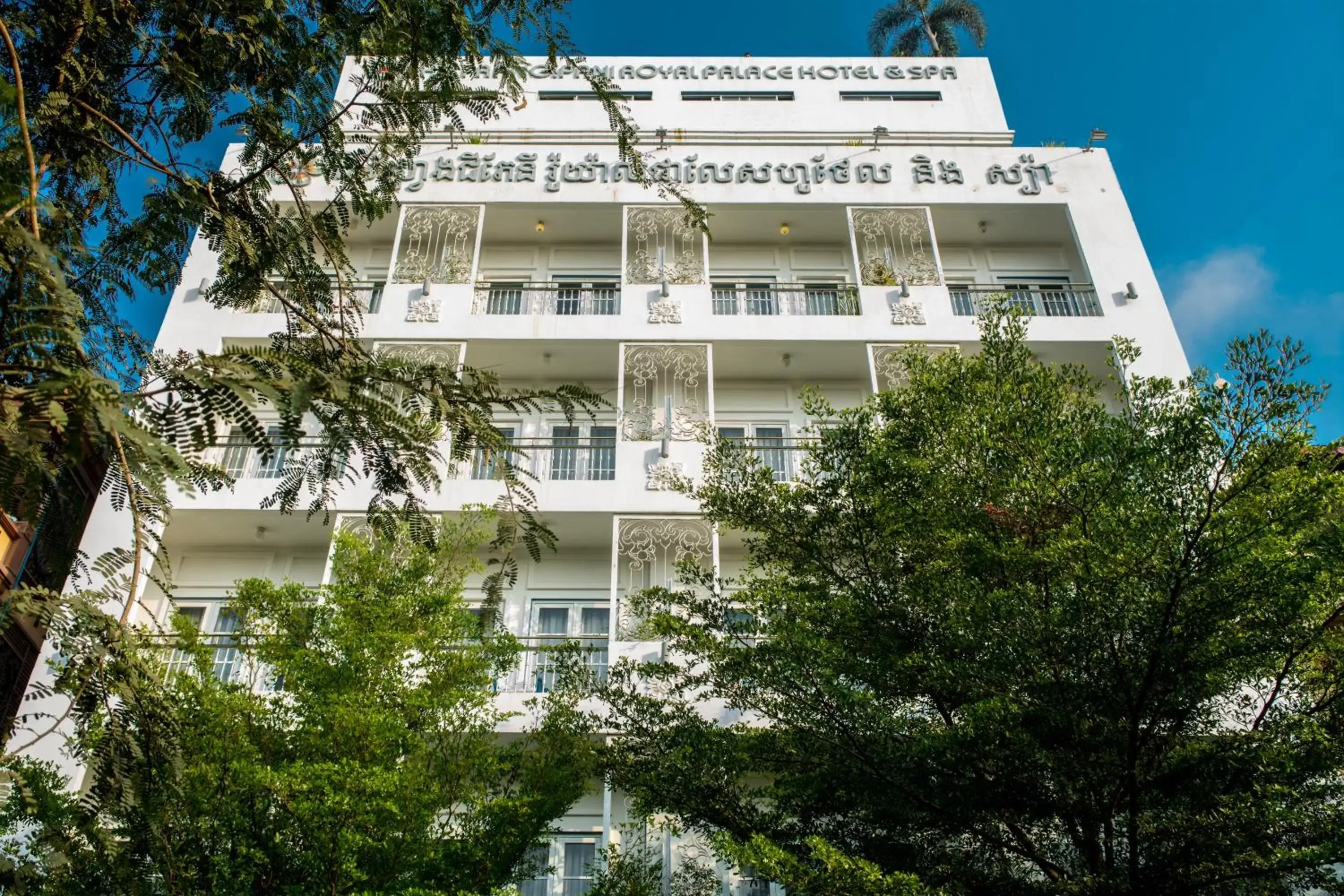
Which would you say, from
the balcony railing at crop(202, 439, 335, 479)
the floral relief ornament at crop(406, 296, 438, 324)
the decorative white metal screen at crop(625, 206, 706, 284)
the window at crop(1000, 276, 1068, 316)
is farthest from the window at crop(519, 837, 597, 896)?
the window at crop(1000, 276, 1068, 316)

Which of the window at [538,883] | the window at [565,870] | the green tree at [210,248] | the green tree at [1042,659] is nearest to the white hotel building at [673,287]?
the window at [565,870]

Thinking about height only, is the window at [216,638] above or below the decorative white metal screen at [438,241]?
below

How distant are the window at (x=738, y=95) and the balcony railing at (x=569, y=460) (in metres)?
8.57

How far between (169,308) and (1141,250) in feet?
54.8

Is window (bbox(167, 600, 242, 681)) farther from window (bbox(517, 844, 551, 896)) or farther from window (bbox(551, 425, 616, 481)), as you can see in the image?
window (bbox(551, 425, 616, 481))

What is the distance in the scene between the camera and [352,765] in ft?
24.2

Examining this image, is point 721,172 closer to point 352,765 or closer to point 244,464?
point 244,464

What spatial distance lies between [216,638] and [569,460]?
5.65m

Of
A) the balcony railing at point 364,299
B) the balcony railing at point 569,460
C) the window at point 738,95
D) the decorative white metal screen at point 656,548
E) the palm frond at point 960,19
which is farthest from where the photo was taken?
the palm frond at point 960,19

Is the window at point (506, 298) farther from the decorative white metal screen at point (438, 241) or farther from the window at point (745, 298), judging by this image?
the window at point (745, 298)

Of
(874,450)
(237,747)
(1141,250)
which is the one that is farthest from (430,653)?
(1141,250)

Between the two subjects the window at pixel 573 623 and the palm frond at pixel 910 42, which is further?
the palm frond at pixel 910 42

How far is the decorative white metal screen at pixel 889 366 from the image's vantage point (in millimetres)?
15195

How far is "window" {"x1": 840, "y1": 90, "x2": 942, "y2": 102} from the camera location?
19.9 m
